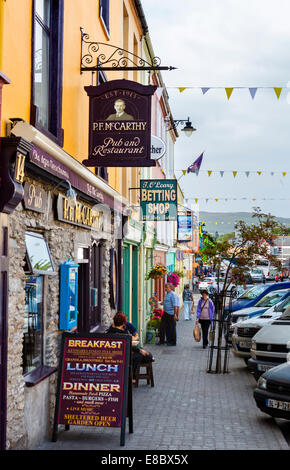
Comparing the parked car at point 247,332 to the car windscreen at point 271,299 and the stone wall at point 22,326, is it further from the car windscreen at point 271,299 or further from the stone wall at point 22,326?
the stone wall at point 22,326

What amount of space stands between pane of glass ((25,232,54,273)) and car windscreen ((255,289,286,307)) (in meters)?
10.9

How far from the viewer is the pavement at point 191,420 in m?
8.09

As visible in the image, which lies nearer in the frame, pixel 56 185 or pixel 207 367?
pixel 56 185

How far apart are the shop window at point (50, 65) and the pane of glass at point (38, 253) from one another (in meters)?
1.44

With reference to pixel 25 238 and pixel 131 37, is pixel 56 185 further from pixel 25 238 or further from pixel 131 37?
pixel 131 37

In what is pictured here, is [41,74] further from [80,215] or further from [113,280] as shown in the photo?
[113,280]

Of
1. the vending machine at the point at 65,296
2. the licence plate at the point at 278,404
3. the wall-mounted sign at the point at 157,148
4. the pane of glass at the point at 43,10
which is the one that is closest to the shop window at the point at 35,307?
the vending machine at the point at 65,296

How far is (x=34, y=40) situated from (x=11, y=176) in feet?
7.32

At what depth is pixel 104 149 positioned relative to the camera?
9.55 meters

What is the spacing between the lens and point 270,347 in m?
11.5

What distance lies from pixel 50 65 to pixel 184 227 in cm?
2402

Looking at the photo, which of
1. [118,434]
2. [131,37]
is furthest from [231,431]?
[131,37]

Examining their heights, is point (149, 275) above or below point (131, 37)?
below

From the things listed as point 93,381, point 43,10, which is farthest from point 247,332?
point 43,10
